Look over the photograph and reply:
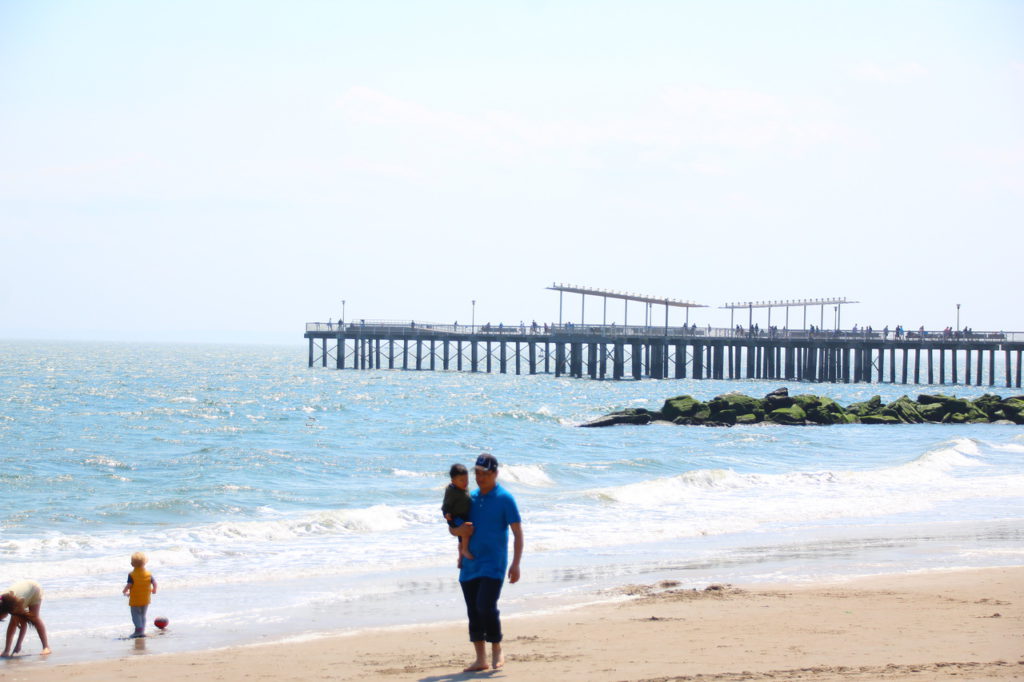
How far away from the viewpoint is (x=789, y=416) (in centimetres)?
3938

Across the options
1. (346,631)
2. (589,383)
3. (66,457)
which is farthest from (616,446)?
(589,383)

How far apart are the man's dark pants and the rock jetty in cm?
3095

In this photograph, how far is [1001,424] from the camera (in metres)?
40.3

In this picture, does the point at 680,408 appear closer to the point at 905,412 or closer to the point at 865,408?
the point at 865,408

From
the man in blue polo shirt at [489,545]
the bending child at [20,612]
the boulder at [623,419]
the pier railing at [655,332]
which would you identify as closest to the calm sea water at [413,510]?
the bending child at [20,612]

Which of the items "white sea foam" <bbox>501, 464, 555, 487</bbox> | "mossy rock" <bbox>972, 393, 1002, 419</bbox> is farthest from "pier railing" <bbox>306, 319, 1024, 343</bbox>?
"white sea foam" <bbox>501, 464, 555, 487</bbox>

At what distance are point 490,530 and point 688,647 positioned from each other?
1.97 meters

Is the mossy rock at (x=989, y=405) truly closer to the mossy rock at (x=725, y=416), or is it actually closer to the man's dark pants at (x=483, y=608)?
the mossy rock at (x=725, y=416)

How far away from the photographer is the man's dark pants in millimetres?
7609

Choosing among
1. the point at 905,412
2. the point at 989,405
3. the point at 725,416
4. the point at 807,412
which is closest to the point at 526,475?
the point at 725,416

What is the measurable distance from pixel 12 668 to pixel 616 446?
24.1 metres

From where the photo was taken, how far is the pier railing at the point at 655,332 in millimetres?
62406

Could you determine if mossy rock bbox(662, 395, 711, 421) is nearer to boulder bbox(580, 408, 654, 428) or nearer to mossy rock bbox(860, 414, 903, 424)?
boulder bbox(580, 408, 654, 428)

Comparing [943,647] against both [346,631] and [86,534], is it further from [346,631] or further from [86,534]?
[86,534]
